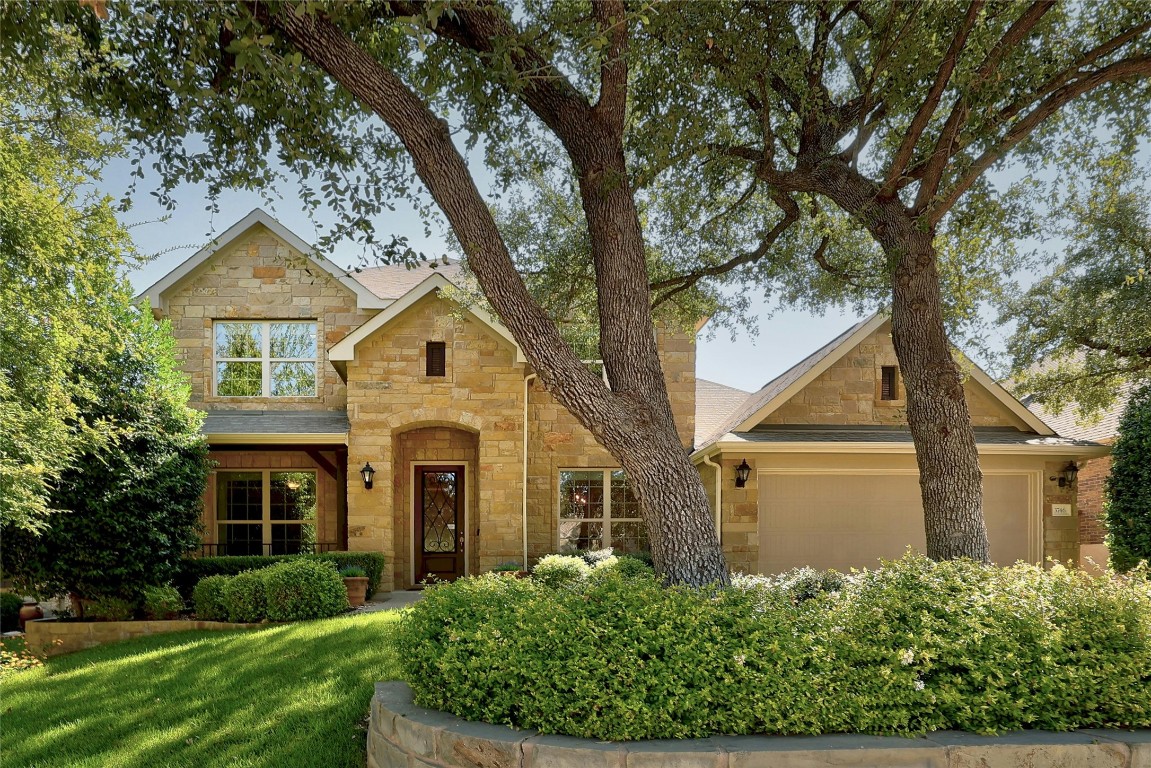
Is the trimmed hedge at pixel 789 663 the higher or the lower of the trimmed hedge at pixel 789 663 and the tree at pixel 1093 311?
the lower

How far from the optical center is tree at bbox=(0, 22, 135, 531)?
21.5ft

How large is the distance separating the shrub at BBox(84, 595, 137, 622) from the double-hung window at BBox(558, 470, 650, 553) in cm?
668

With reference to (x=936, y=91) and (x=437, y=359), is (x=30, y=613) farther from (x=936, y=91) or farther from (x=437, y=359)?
(x=936, y=91)

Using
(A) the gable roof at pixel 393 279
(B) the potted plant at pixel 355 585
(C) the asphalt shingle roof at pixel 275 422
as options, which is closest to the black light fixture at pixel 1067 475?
(B) the potted plant at pixel 355 585

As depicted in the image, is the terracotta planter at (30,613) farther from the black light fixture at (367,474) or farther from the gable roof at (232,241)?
the black light fixture at (367,474)

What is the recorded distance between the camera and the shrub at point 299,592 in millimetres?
8664

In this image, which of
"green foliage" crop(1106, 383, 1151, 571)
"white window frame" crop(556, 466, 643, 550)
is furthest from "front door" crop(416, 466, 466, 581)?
"green foliage" crop(1106, 383, 1151, 571)

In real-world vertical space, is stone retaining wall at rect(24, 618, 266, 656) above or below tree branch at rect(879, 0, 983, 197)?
below

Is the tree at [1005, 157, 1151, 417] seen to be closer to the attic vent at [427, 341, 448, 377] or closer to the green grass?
the attic vent at [427, 341, 448, 377]

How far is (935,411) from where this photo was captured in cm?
598

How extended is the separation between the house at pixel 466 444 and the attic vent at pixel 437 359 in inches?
1.9

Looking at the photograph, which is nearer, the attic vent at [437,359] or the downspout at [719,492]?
the downspout at [719,492]

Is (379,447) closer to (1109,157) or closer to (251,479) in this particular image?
(251,479)

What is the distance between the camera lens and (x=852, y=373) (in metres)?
11.9
